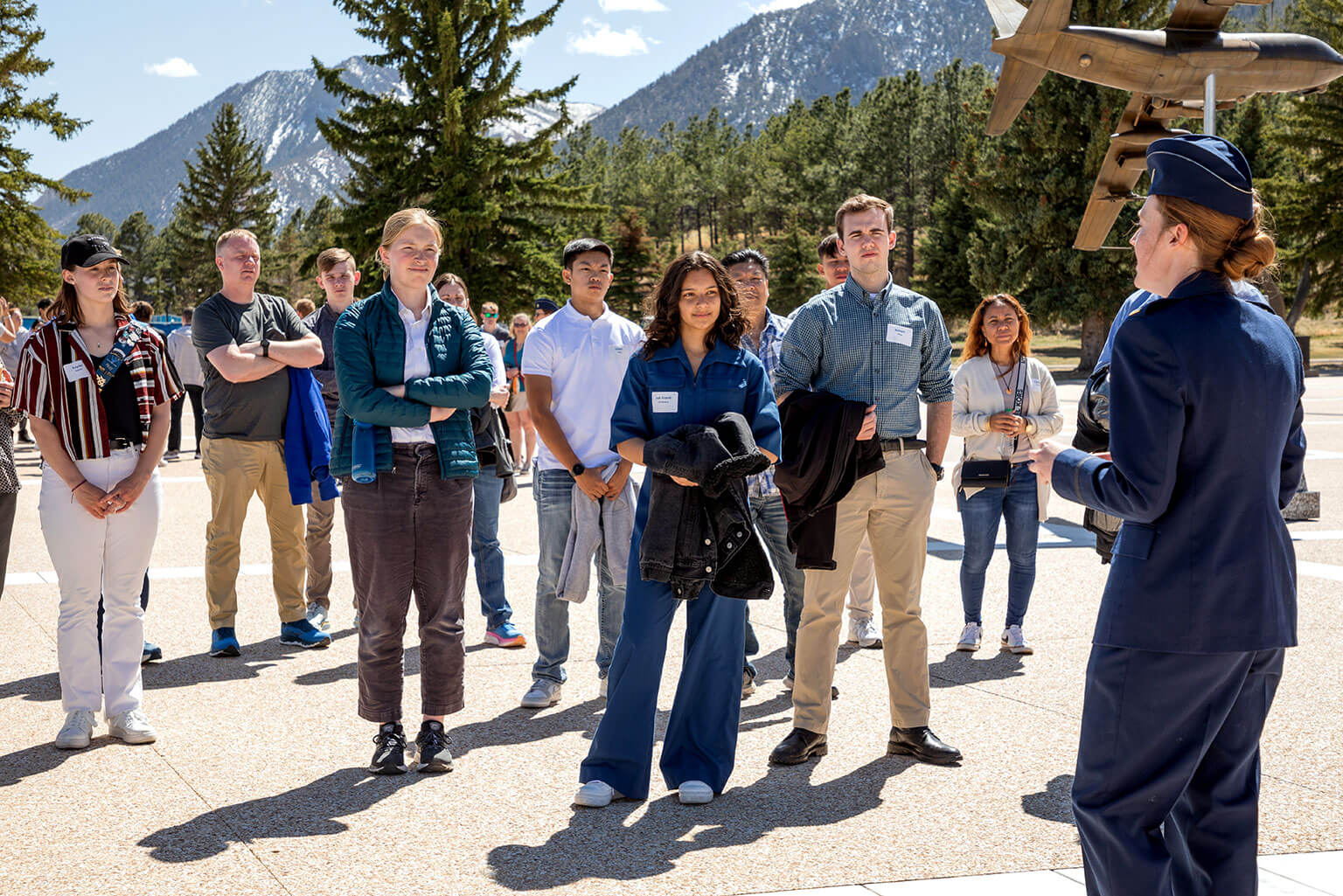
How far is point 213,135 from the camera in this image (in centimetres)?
8088

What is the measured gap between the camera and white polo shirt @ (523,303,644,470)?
586cm

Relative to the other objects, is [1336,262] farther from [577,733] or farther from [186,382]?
[577,733]

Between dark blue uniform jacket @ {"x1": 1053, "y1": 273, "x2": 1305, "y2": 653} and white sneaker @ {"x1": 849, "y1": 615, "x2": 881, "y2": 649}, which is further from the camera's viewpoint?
white sneaker @ {"x1": 849, "y1": 615, "x2": 881, "y2": 649}

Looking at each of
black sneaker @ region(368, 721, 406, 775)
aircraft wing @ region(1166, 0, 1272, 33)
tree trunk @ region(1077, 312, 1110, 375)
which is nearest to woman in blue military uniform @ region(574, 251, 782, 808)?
black sneaker @ region(368, 721, 406, 775)

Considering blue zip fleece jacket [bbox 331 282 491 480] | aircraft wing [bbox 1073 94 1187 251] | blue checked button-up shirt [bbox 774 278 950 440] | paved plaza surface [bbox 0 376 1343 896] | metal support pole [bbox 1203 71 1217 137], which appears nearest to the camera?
paved plaza surface [bbox 0 376 1343 896]

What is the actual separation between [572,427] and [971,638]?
2.72 meters

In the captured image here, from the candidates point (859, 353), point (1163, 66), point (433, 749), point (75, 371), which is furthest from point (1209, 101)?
point (75, 371)

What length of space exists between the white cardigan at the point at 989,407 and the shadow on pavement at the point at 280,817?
3.82 metres

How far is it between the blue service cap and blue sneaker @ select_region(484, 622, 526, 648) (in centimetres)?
506

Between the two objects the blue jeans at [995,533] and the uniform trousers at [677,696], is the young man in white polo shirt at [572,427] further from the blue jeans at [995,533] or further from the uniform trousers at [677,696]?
the blue jeans at [995,533]

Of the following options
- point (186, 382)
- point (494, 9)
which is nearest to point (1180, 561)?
point (186, 382)

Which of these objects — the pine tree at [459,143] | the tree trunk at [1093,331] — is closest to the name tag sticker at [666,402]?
the pine tree at [459,143]

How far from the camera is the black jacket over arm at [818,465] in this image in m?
4.89

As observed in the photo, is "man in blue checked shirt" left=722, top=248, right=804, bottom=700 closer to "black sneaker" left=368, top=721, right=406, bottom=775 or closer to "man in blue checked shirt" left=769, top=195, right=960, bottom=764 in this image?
"man in blue checked shirt" left=769, top=195, right=960, bottom=764
